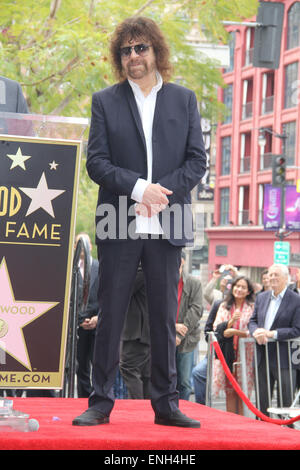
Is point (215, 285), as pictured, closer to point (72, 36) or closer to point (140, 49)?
point (72, 36)

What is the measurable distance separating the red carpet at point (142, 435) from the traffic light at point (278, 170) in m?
22.1

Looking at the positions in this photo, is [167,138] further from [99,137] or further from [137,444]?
[137,444]

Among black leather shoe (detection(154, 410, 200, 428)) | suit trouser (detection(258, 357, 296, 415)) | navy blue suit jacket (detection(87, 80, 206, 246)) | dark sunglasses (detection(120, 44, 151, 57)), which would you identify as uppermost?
dark sunglasses (detection(120, 44, 151, 57))

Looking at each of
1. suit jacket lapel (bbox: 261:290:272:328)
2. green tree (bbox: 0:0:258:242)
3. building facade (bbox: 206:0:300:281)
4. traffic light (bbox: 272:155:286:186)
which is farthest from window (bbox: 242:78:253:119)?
suit jacket lapel (bbox: 261:290:272:328)

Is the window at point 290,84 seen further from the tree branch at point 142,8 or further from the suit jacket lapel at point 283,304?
the suit jacket lapel at point 283,304

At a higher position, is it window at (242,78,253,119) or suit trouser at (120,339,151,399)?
window at (242,78,253,119)

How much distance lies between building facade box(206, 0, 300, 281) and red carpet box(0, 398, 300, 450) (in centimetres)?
3939

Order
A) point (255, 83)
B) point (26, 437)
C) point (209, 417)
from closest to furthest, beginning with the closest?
point (26, 437), point (209, 417), point (255, 83)

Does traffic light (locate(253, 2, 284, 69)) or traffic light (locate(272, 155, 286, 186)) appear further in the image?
traffic light (locate(272, 155, 286, 186))

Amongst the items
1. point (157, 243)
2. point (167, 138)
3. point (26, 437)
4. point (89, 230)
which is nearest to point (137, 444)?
point (26, 437)

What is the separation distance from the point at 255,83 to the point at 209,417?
46420mm

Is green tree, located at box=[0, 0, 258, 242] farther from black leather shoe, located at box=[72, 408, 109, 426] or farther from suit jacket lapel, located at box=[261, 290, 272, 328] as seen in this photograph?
black leather shoe, located at box=[72, 408, 109, 426]

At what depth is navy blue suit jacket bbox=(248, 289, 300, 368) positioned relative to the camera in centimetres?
957

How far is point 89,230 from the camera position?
58406 mm
